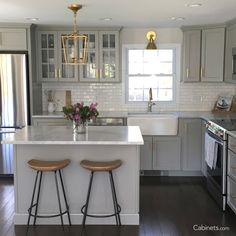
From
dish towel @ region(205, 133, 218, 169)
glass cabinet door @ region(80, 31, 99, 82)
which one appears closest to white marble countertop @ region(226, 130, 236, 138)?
dish towel @ region(205, 133, 218, 169)

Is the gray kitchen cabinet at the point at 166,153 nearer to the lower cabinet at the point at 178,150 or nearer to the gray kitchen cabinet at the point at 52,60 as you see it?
the lower cabinet at the point at 178,150

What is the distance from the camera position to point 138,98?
641cm

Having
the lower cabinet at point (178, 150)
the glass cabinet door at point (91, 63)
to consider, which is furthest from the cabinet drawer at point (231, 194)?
the glass cabinet door at point (91, 63)

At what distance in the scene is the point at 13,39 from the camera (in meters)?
5.62

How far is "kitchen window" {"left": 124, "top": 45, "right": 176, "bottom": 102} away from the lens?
20.7ft

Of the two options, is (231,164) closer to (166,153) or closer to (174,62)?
(166,153)

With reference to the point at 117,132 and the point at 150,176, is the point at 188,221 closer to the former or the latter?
the point at 117,132

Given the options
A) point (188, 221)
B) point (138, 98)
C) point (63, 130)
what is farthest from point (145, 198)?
point (138, 98)

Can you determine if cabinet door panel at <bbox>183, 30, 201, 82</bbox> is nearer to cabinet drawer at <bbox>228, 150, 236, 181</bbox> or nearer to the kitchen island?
cabinet drawer at <bbox>228, 150, 236, 181</bbox>

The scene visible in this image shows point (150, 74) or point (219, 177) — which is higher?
point (150, 74)

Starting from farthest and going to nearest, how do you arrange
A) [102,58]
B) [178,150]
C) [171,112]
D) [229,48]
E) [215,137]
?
[171,112]
[102,58]
[178,150]
[229,48]
[215,137]

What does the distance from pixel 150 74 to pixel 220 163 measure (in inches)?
95.1

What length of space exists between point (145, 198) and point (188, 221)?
85 centimetres

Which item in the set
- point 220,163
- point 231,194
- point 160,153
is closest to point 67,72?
point 160,153
